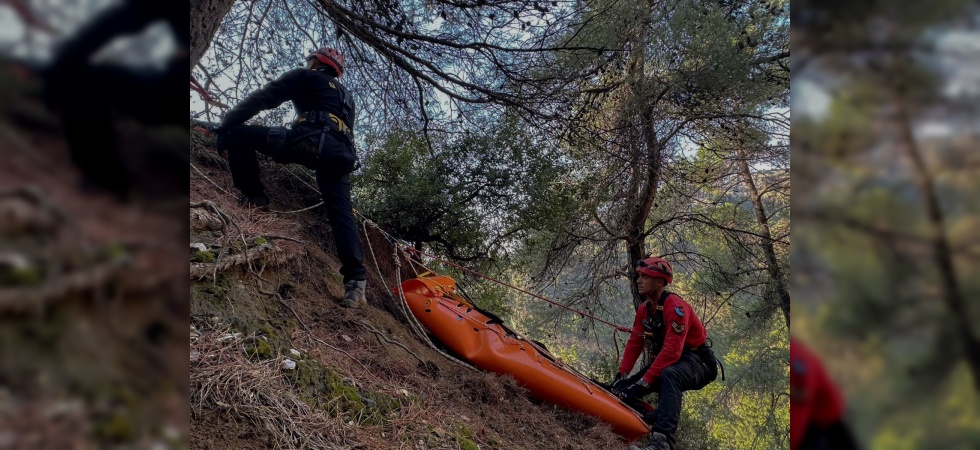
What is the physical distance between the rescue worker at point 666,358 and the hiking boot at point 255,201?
3.43 m

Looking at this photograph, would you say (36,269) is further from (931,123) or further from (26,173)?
(931,123)

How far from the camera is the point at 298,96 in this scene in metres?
3.67

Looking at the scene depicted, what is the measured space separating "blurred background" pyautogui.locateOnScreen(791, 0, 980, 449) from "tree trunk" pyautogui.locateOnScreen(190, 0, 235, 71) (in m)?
2.62

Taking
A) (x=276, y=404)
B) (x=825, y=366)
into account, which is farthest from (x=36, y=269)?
(x=276, y=404)

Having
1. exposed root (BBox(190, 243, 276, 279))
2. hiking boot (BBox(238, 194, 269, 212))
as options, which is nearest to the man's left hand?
exposed root (BBox(190, 243, 276, 279))

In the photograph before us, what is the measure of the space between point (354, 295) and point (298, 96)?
157cm

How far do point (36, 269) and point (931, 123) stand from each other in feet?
2.36

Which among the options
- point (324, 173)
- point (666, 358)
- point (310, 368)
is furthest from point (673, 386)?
point (324, 173)

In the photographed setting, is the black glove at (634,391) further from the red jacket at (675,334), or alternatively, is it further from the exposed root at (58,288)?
the exposed root at (58,288)

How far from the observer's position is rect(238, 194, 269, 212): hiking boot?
163 inches

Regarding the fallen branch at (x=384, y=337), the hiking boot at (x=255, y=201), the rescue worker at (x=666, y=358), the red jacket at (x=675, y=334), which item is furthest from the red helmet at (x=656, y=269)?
the hiking boot at (x=255, y=201)

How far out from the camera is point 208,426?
1.76m

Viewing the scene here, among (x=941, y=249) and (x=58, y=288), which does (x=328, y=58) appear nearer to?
(x=58, y=288)

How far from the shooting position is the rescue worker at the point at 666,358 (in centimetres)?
415
